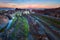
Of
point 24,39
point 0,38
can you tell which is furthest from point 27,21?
point 0,38

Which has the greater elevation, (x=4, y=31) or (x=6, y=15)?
(x=6, y=15)

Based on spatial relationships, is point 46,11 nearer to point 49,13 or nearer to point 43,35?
point 49,13

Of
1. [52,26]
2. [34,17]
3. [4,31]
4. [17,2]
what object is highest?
[17,2]

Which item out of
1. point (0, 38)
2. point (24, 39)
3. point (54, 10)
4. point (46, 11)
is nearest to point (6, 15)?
point (0, 38)

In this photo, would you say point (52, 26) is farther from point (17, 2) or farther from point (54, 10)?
point (17, 2)

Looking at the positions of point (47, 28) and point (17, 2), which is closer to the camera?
point (47, 28)

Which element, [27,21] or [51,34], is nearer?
[51,34]

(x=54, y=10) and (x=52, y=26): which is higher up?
(x=54, y=10)

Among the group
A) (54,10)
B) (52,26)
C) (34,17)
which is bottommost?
(52,26)
